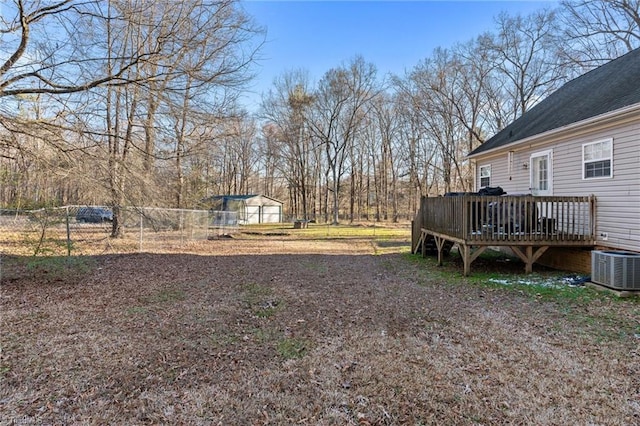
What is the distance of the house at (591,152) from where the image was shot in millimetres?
6719

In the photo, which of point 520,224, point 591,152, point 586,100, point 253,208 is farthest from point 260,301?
point 253,208

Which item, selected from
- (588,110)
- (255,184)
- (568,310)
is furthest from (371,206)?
(568,310)

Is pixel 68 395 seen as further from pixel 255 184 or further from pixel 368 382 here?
pixel 255 184

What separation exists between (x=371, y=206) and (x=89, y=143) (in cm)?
4046

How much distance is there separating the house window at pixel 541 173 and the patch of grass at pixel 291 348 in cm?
836

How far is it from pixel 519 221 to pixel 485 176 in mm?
6070

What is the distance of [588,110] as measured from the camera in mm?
7906

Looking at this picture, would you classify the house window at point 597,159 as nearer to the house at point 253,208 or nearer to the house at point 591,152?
the house at point 591,152

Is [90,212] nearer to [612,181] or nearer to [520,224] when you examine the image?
[520,224]

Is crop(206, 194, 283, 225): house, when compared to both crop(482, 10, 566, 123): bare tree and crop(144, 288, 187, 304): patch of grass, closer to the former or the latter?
crop(482, 10, 566, 123): bare tree

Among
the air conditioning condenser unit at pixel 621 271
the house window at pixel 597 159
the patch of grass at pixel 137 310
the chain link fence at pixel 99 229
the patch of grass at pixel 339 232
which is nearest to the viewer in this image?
the patch of grass at pixel 137 310

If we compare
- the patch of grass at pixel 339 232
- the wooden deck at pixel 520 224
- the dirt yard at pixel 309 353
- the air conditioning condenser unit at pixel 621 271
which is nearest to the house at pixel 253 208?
the patch of grass at pixel 339 232

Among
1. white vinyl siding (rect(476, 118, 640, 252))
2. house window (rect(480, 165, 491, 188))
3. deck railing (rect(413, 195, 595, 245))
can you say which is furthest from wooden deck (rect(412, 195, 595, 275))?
house window (rect(480, 165, 491, 188))

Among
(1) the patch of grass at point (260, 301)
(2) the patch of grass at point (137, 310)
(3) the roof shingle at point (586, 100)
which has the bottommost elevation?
(1) the patch of grass at point (260, 301)
